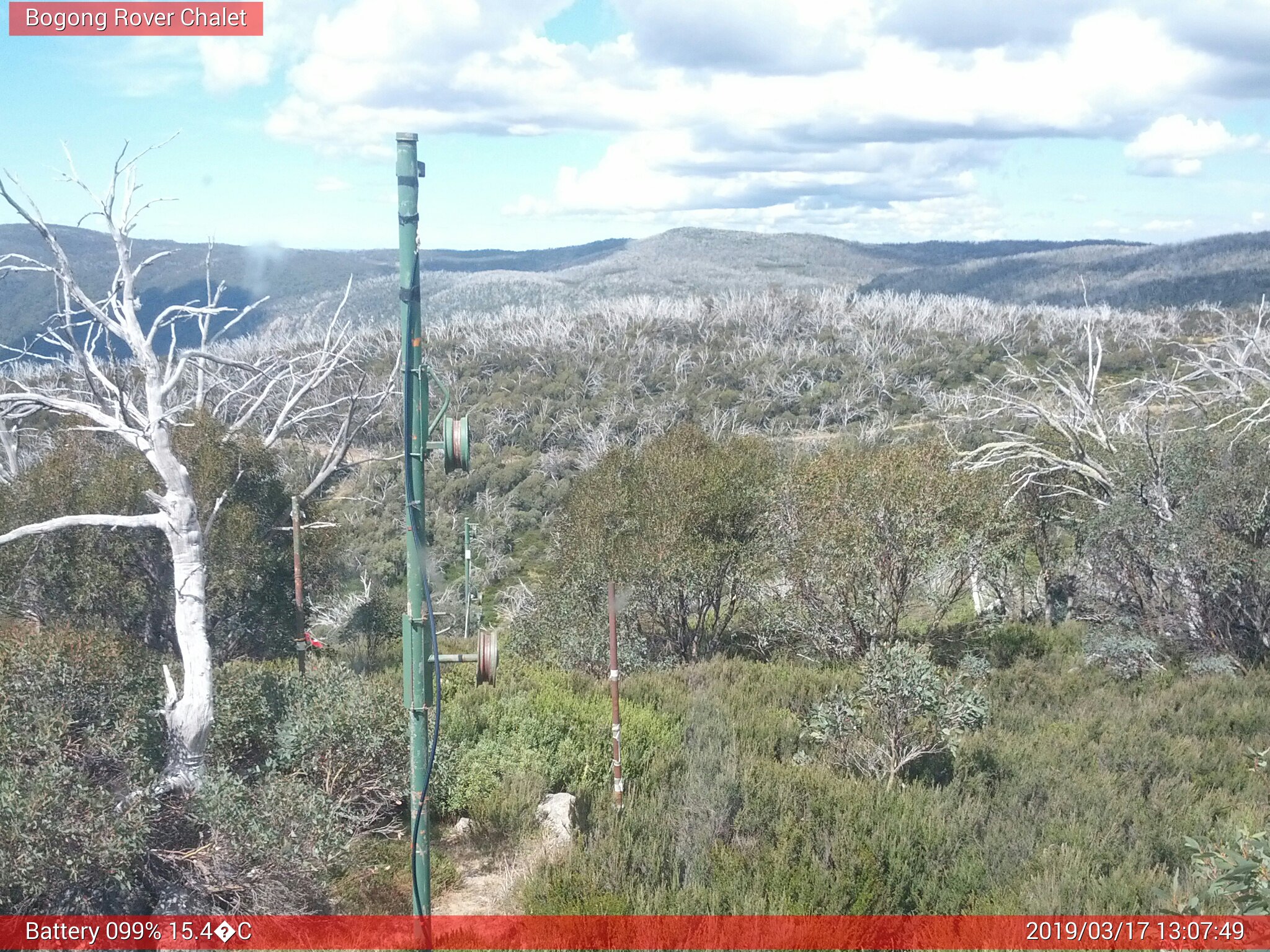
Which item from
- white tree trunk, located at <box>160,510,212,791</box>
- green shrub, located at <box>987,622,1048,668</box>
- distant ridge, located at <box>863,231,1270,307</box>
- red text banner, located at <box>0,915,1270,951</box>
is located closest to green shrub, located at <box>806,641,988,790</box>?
red text banner, located at <box>0,915,1270,951</box>

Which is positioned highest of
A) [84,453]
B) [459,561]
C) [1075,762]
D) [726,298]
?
[726,298]

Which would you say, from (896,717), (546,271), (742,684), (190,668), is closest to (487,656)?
(190,668)

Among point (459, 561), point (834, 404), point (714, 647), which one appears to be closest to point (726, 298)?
point (834, 404)

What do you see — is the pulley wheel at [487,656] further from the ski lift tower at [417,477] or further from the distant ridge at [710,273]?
the distant ridge at [710,273]

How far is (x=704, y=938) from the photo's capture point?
5652 mm

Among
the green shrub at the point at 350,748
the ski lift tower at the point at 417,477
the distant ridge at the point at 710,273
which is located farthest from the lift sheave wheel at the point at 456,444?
the distant ridge at the point at 710,273

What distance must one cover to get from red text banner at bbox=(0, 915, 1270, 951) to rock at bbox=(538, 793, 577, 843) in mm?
1222

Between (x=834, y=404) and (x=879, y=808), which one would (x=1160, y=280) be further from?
(x=879, y=808)

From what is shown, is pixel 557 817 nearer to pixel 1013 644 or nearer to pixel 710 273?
pixel 1013 644

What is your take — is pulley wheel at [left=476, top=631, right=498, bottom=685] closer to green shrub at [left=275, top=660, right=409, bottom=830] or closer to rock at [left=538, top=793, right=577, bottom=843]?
green shrub at [left=275, top=660, right=409, bottom=830]

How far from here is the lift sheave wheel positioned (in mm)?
4297

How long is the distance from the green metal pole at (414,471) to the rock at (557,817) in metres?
2.77

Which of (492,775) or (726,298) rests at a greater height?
(726,298)

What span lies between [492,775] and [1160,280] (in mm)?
112805
